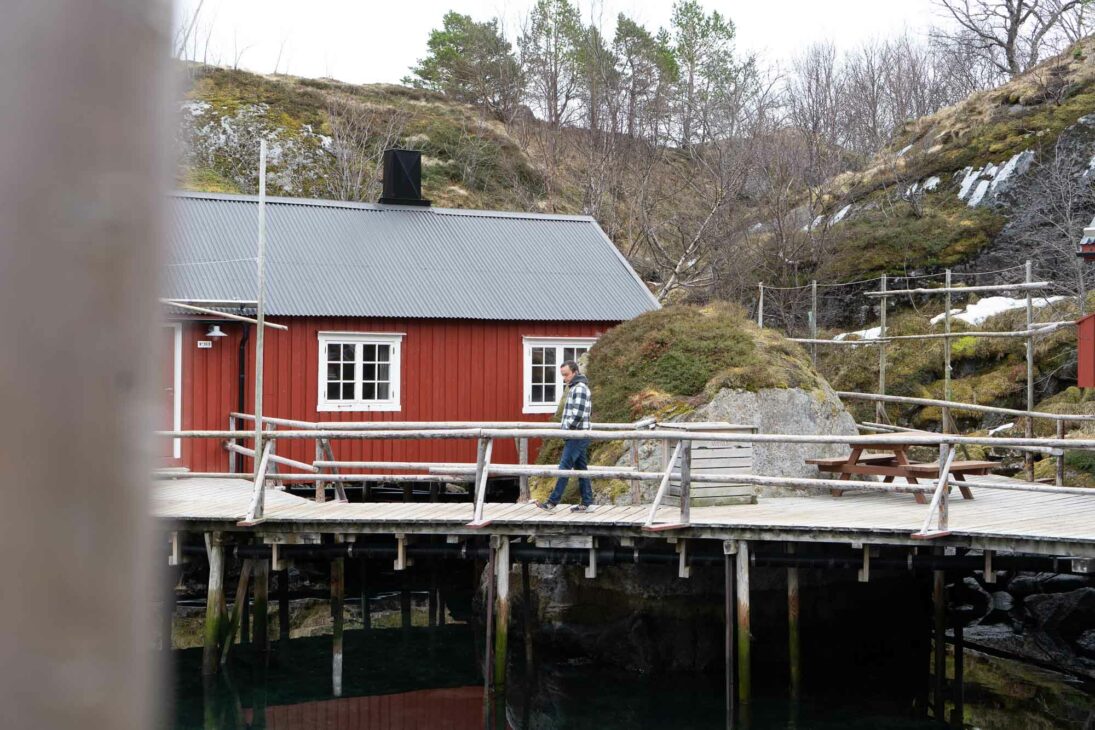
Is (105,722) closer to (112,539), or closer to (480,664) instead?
(112,539)

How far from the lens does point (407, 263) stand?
817 inches

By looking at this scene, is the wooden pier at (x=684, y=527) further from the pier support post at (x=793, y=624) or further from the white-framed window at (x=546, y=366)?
the white-framed window at (x=546, y=366)

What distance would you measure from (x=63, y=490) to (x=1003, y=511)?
1457 centimetres

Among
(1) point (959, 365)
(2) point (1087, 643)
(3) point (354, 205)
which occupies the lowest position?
(2) point (1087, 643)

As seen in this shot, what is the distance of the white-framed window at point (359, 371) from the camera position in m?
18.6

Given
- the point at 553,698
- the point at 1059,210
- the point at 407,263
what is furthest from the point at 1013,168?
the point at 553,698

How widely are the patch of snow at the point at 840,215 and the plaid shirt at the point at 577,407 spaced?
955 inches

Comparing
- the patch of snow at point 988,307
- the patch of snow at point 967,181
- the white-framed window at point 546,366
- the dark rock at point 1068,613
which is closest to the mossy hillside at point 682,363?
the white-framed window at point 546,366

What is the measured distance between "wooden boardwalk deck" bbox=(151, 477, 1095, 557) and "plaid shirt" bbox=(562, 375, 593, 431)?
42.6 inches

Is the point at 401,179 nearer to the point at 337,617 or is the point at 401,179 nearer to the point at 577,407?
the point at 337,617

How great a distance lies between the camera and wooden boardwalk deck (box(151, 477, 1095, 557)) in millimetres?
12125

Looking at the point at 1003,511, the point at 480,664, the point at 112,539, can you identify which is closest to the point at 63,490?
the point at 112,539

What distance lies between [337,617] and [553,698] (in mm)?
2931

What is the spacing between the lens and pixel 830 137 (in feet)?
144
